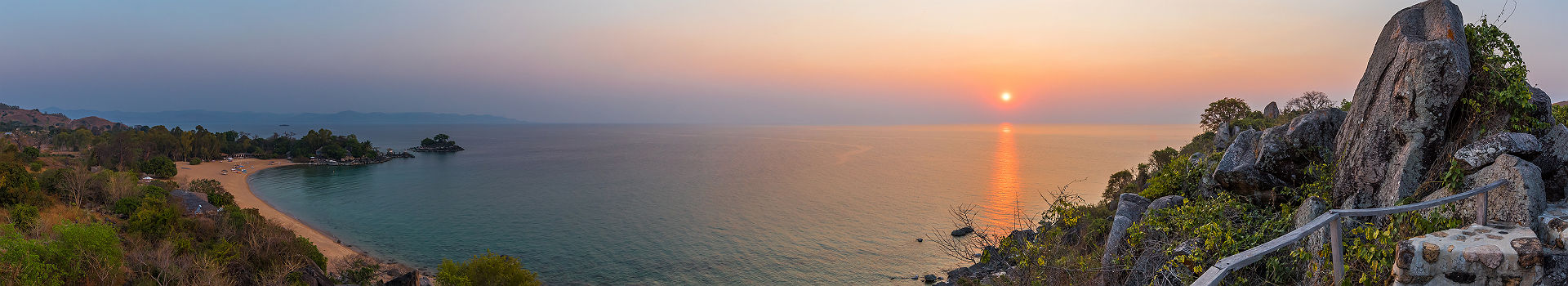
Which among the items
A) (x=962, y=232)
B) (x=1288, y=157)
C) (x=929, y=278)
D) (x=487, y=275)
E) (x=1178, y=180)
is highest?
(x=1288, y=157)

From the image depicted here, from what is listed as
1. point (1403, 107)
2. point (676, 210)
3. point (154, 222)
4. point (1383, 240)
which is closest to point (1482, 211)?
point (1383, 240)

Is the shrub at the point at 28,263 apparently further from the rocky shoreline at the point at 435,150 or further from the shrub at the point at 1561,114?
the rocky shoreline at the point at 435,150

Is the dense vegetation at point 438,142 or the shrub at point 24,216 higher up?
the shrub at point 24,216

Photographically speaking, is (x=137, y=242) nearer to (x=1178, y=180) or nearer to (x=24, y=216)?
(x=24, y=216)

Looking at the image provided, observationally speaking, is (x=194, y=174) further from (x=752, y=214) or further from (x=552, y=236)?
(x=752, y=214)

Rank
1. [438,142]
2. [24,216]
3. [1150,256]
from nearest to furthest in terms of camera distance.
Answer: [1150,256]
[24,216]
[438,142]

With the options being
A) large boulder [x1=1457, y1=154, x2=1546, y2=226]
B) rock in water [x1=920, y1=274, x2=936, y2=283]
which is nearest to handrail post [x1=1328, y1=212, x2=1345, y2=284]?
large boulder [x1=1457, y1=154, x2=1546, y2=226]

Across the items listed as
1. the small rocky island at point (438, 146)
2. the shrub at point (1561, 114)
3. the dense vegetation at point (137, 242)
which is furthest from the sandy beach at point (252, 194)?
the shrub at point (1561, 114)
